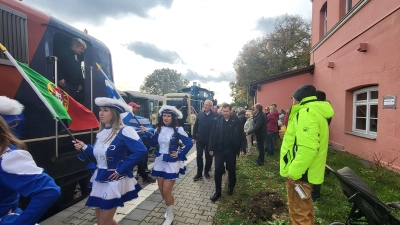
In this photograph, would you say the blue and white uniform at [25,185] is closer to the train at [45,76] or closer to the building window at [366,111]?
the train at [45,76]

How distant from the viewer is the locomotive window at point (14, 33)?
2.79 m

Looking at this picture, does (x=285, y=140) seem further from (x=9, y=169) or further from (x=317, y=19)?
(x=317, y=19)

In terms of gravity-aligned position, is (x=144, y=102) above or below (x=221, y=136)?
above

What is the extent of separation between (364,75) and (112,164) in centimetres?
749

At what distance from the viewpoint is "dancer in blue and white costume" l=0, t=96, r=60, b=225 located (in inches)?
48.6

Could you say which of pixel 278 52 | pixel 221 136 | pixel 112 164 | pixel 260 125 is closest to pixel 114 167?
pixel 112 164

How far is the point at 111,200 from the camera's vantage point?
7.60 ft

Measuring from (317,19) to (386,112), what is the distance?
7.86 m

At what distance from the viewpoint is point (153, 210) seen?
151 inches

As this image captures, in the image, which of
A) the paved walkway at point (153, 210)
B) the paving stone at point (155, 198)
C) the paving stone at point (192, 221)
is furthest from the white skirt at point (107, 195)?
the paving stone at point (155, 198)

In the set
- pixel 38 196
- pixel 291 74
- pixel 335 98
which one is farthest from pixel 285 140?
pixel 291 74

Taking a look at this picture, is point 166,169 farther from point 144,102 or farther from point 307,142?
point 144,102

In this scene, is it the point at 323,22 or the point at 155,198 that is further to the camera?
the point at 323,22

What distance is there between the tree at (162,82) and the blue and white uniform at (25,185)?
69.8 metres
